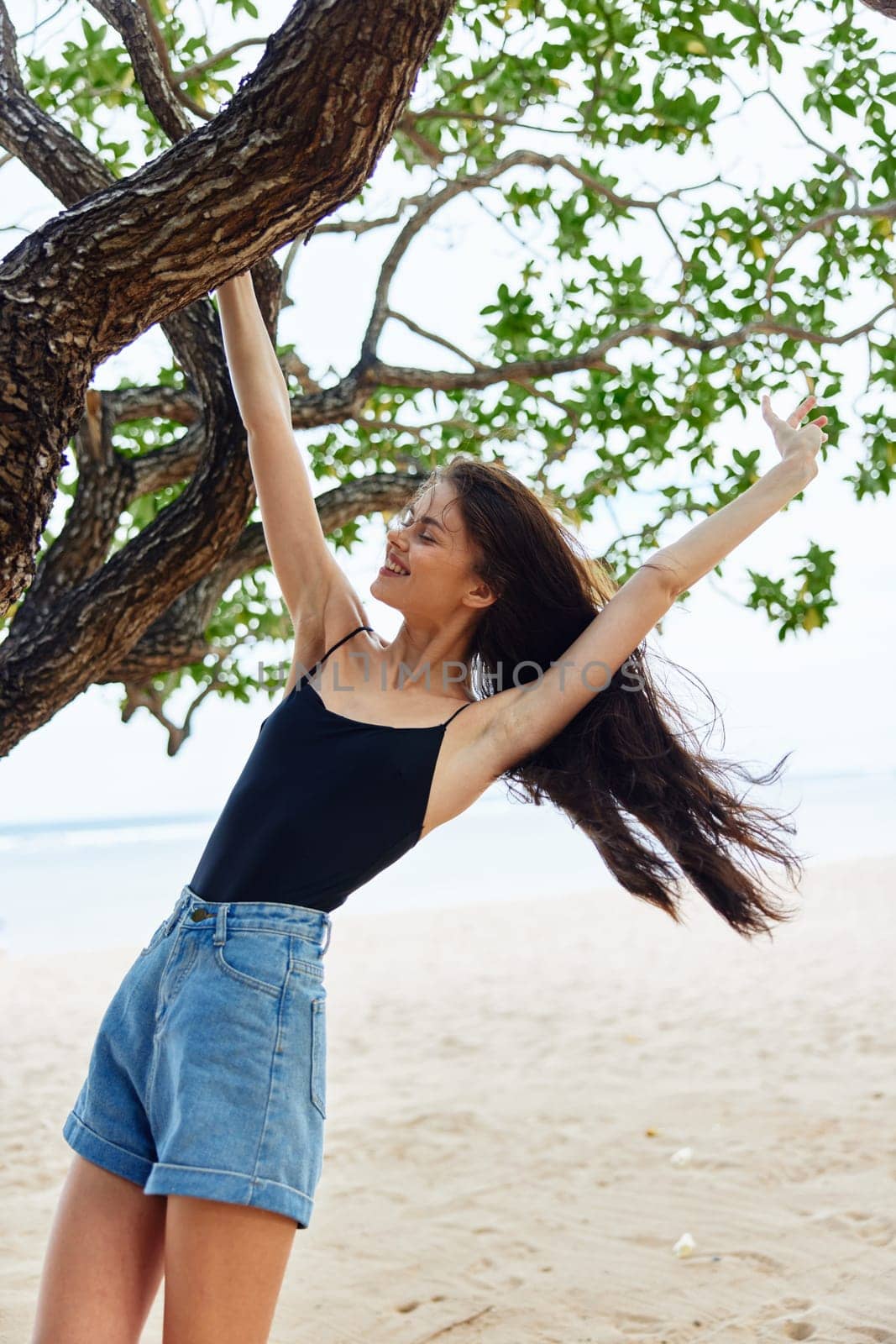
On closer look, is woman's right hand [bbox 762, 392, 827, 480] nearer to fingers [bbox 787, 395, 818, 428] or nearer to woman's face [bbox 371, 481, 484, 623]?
fingers [bbox 787, 395, 818, 428]

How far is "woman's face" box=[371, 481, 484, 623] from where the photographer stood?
2.47 m

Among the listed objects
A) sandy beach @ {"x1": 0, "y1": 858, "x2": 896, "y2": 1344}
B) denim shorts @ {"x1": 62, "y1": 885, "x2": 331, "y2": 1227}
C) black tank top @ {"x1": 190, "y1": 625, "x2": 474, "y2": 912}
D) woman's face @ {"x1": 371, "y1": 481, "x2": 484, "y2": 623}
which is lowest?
sandy beach @ {"x1": 0, "y1": 858, "x2": 896, "y2": 1344}

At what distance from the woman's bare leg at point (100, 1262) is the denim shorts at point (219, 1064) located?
49 millimetres

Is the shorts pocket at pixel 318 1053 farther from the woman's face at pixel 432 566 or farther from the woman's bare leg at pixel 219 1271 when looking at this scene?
the woman's face at pixel 432 566

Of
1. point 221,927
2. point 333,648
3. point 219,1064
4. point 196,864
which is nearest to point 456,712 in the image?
point 333,648

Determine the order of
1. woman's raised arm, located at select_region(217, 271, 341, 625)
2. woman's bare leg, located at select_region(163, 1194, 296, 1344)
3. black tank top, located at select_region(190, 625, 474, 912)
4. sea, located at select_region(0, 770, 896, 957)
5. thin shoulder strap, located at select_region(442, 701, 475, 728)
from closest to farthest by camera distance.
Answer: woman's bare leg, located at select_region(163, 1194, 296, 1344), black tank top, located at select_region(190, 625, 474, 912), thin shoulder strap, located at select_region(442, 701, 475, 728), woman's raised arm, located at select_region(217, 271, 341, 625), sea, located at select_region(0, 770, 896, 957)

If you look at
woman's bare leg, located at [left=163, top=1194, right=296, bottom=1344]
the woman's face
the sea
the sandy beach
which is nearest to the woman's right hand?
the woman's face

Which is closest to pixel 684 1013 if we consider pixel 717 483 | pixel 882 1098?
pixel 882 1098

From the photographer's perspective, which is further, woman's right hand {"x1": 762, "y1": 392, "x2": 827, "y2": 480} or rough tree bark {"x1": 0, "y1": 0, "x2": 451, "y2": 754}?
woman's right hand {"x1": 762, "y1": 392, "x2": 827, "y2": 480}

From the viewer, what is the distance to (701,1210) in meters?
4.75

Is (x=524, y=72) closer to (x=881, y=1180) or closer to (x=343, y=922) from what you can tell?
(x=881, y=1180)

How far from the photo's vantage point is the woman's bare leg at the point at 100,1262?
195 cm

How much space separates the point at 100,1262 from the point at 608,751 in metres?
1.35

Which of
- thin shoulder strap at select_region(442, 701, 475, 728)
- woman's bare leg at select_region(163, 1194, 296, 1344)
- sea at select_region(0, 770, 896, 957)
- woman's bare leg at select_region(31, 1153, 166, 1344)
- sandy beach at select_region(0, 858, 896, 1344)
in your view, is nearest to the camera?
woman's bare leg at select_region(163, 1194, 296, 1344)
